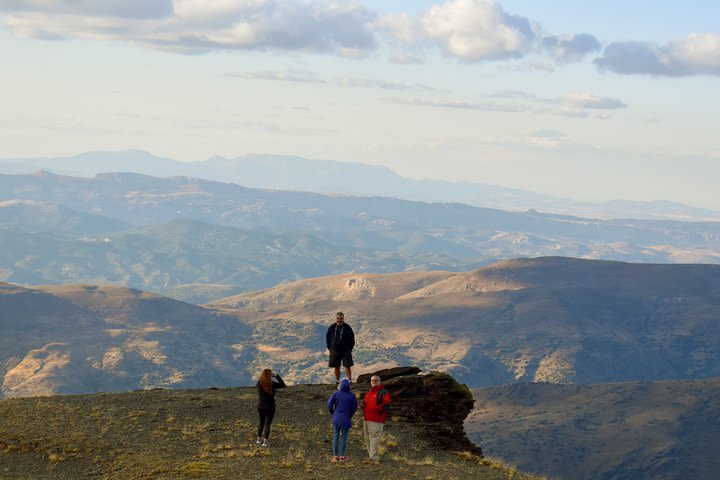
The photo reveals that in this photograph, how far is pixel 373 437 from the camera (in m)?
34.1

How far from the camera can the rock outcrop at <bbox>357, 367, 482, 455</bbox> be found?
41.6m

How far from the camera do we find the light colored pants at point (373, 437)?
33.8 m

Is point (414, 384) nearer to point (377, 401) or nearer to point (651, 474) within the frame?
point (377, 401)

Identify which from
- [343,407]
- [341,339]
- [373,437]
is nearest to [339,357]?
[341,339]

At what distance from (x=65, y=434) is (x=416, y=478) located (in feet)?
48.8

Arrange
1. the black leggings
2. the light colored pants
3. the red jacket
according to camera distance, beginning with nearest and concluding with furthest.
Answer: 1. the red jacket
2. the light colored pants
3. the black leggings

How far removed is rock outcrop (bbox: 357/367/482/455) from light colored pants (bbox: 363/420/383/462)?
648cm

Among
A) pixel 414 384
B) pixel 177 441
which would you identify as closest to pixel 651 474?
pixel 414 384

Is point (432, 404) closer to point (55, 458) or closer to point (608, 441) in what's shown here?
point (55, 458)

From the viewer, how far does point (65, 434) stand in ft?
122

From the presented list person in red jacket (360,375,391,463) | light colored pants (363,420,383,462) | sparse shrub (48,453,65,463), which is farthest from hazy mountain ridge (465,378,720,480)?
→ sparse shrub (48,453,65,463)

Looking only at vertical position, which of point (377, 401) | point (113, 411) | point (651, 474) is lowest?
point (651, 474)

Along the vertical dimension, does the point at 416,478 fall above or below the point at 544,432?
above

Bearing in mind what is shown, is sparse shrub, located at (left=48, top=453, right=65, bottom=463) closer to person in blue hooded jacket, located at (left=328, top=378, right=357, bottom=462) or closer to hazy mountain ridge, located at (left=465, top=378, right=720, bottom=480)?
person in blue hooded jacket, located at (left=328, top=378, right=357, bottom=462)
